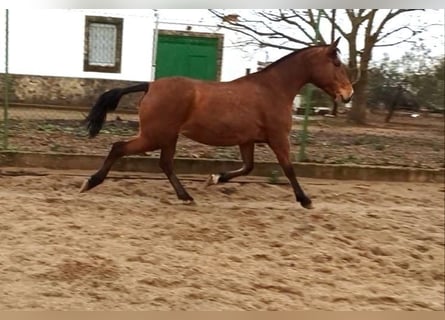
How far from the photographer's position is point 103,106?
3.21ft

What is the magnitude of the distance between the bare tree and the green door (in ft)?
0.18

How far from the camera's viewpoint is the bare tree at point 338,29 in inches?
39.4

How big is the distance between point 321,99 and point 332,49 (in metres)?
0.09

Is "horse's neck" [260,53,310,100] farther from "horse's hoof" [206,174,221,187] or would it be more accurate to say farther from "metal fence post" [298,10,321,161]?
"horse's hoof" [206,174,221,187]

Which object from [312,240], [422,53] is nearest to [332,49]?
[422,53]

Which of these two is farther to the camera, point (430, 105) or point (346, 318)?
point (430, 105)

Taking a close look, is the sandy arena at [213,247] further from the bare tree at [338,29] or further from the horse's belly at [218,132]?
the bare tree at [338,29]

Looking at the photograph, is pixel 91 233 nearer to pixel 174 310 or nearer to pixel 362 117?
pixel 174 310

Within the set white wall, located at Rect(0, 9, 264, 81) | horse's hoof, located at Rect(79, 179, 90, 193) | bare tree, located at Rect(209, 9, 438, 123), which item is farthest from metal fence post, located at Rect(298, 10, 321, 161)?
horse's hoof, located at Rect(79, 179, 90, 193)

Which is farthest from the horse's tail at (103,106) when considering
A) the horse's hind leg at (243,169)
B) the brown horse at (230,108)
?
the horse's hind leg at (243,169)

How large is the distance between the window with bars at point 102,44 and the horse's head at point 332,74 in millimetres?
355

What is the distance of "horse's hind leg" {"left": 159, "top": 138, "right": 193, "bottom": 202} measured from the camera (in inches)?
40.1

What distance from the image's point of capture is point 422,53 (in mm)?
1079

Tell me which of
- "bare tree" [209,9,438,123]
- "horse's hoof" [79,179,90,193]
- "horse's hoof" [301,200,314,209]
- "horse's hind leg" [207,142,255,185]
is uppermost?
"bare tree" [209,9,438,123]
